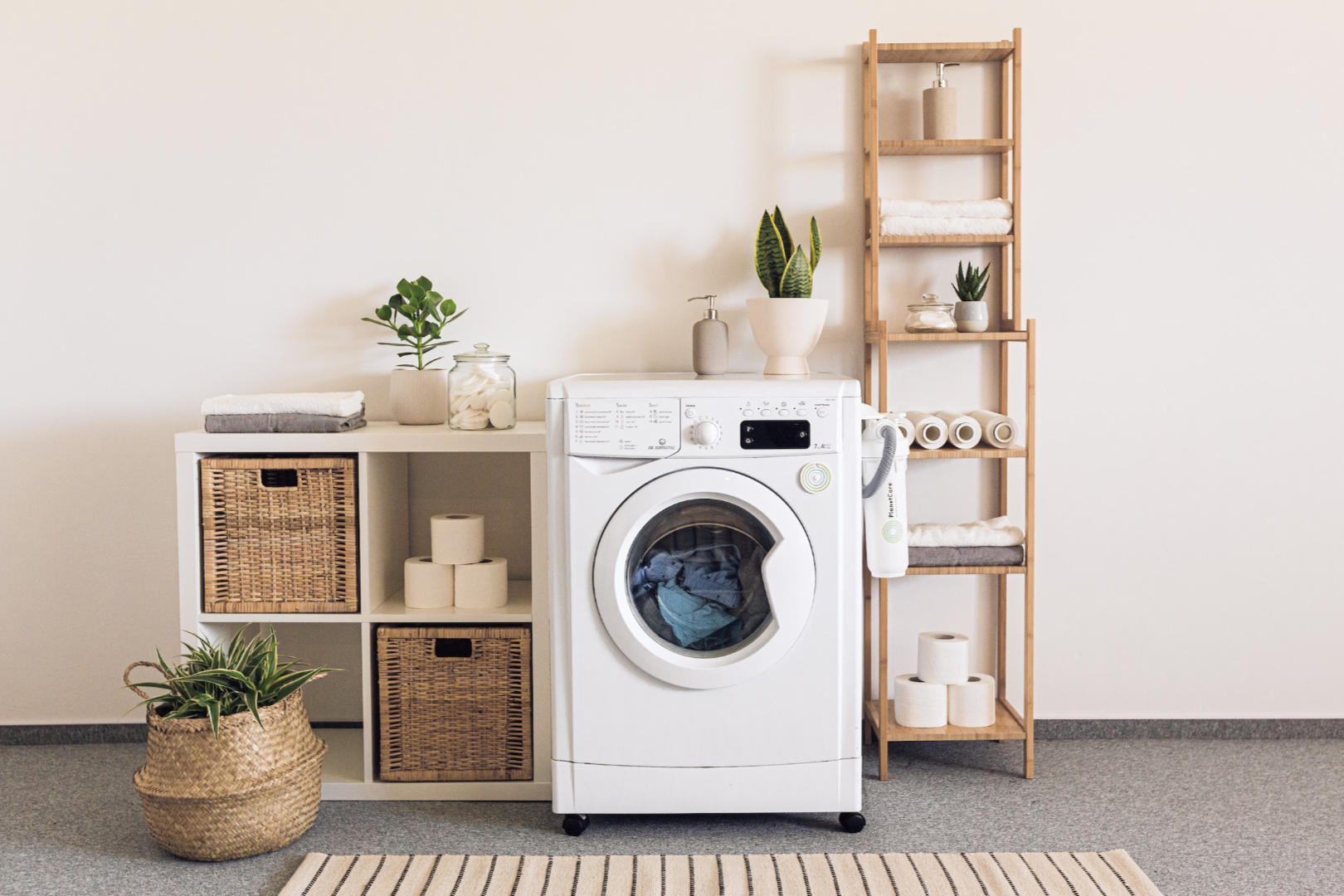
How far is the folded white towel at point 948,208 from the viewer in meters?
2.37

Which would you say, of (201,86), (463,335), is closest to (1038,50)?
(463,335)

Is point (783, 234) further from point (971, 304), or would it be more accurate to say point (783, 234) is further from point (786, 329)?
point (971, 304)

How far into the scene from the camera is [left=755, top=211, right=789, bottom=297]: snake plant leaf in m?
2.38

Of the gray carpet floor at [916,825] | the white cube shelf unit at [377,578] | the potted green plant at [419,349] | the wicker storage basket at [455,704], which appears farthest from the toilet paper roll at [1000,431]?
the potted green plant at [419,349]

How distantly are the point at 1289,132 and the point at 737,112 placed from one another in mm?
1269

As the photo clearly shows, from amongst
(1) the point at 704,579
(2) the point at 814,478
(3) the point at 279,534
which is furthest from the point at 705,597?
(3) the point at 279,534

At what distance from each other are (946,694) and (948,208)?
1.05m

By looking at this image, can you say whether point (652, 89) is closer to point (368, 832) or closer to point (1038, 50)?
point (1038, 50)

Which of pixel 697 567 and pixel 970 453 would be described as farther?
pixel 970 453

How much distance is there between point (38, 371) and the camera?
259 centimetres

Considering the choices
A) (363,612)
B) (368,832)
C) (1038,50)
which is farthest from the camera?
(1038,50)

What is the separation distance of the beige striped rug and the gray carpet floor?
5 cm

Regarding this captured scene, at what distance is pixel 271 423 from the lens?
7.31ft

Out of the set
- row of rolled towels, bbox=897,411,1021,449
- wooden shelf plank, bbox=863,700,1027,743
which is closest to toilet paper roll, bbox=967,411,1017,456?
row of rolled towels, bbox=897,411,1021,449
